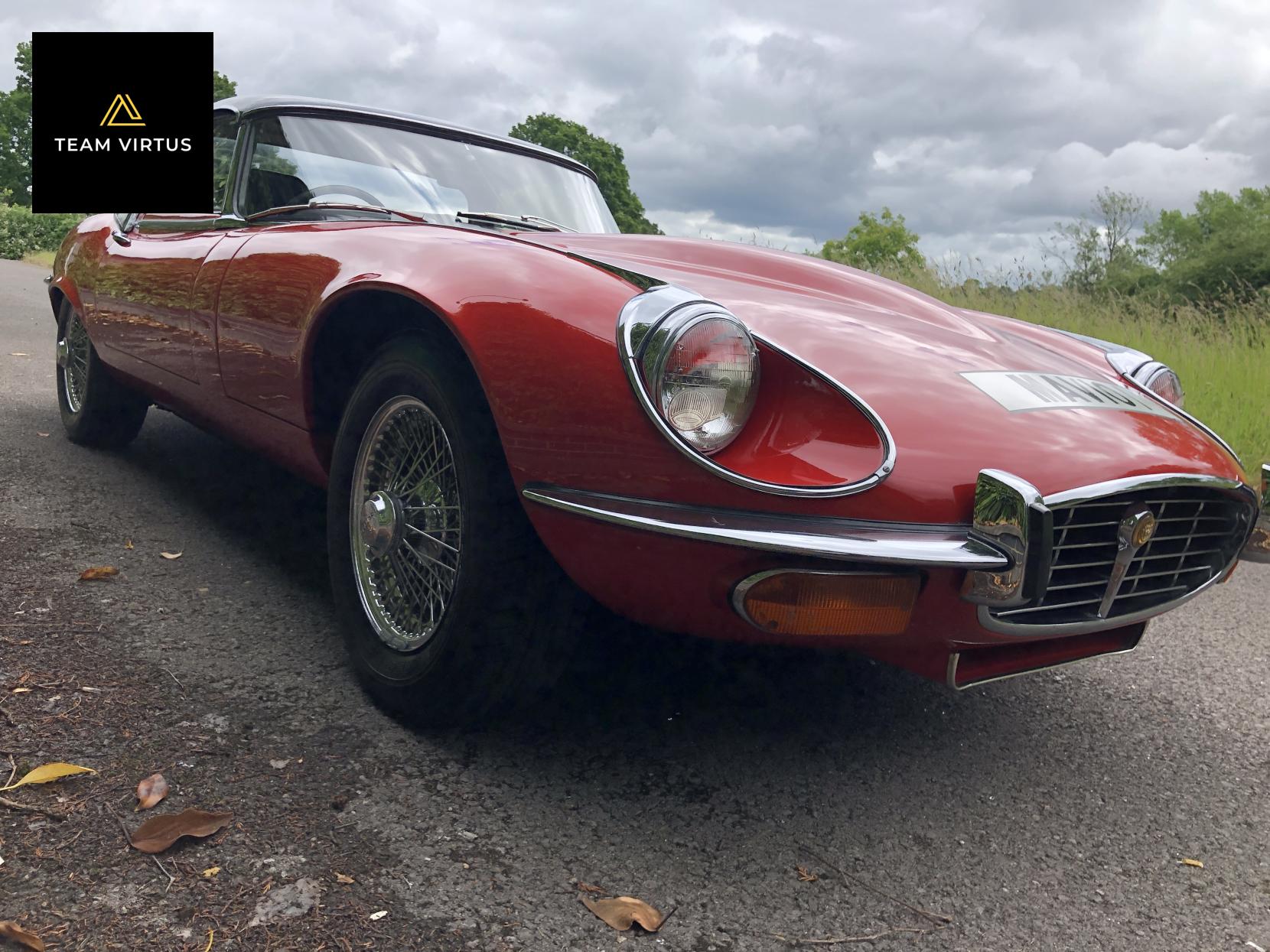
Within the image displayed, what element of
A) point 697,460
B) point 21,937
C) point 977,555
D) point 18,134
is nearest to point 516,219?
point 697,460

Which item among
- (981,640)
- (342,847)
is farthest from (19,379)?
(981,640)

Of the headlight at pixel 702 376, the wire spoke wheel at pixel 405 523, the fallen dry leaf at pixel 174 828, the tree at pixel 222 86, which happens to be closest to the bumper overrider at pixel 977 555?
the headlight at pixel 702 376

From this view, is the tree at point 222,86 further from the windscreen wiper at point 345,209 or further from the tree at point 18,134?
the windscreen wiper at point 345,209

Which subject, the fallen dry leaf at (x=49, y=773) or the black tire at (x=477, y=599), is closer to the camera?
the fallen dry leaf at (x=49, y=773)

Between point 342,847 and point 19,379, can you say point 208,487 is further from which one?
point 19,379

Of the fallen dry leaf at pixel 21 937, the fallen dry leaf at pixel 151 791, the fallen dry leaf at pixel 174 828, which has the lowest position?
the fallen dry leaf at pixel 151 791

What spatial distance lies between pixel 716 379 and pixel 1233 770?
1575mm

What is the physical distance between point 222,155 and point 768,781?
8.82 ft

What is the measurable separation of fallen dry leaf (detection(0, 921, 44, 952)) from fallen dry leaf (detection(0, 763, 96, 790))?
0.41 meters

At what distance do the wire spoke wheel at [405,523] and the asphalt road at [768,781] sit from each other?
21cm

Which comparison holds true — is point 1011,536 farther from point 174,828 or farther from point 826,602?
point 174,828

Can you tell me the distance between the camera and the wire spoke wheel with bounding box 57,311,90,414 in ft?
14.0

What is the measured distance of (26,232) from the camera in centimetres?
2936

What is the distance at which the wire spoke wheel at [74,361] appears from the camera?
4281 millimetres
